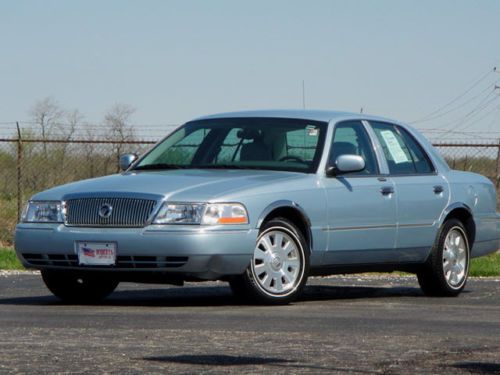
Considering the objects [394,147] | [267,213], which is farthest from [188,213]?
[394,147]

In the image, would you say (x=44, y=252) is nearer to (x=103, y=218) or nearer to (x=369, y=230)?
(x=103, y=218)

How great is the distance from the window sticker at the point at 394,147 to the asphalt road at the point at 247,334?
119 centimetres

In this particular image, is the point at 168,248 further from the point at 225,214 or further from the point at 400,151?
the point at 400,151

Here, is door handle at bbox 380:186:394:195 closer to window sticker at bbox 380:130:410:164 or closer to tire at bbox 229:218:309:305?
window sticker at bbox 380:130:410:164

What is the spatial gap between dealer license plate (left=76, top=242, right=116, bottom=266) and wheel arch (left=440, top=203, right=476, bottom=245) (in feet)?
11.2

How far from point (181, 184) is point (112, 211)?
55cm

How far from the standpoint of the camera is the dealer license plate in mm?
10461

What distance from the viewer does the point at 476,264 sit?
17.5 metres

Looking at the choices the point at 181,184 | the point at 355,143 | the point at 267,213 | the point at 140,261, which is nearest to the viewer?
the point at 140,261

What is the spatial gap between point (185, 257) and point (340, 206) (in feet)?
5.48

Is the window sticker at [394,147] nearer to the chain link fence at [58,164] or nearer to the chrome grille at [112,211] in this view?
the chrome grille at [112,211]

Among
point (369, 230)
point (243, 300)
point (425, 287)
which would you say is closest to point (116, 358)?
point (243, 300)

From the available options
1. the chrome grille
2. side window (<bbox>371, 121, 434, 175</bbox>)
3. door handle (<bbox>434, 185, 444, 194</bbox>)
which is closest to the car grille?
the chrome grille

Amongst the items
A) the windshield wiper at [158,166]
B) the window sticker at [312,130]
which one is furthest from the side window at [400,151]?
the windshield wiper at [158,166]
